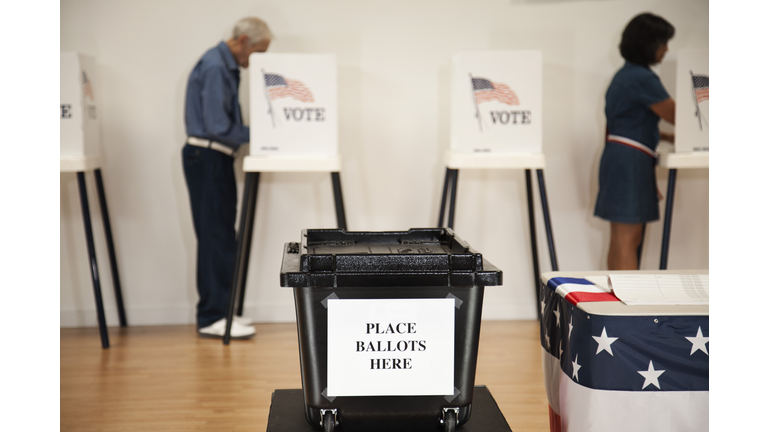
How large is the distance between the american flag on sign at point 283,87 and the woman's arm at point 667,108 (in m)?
1.61

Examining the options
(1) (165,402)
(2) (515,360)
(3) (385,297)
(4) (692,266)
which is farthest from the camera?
(4) (692,266)

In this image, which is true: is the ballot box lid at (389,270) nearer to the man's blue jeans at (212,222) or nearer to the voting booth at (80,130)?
the man's blue jeans at (212,222)

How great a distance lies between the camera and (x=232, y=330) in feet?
9.88

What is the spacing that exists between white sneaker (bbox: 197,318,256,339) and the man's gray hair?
1.36 m

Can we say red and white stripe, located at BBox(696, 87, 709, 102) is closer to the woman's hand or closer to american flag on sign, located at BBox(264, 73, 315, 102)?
the woman's hand

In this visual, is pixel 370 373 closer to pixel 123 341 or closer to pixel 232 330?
pixel 232 330

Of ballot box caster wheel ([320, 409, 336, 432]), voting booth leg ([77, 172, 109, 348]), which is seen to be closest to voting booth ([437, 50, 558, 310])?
voting booth leg ([77, 172, 109, 348])

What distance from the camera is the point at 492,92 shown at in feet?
9.29

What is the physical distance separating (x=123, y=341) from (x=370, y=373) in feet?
7.44

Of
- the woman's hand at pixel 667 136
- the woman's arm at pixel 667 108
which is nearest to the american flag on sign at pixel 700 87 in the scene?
the woman's arm at pixel 667 108

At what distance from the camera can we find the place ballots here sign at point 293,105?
9.02ft

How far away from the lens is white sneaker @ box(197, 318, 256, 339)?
299cm
